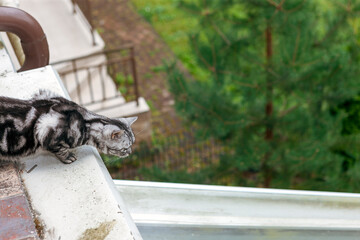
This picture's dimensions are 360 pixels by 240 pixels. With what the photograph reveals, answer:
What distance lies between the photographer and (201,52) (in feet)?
18.1

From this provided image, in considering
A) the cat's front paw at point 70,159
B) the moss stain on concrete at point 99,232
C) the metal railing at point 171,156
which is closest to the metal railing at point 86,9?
the metal railing at point 171,156

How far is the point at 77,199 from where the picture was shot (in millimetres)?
1737

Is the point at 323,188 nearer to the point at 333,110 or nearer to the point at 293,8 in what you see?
the point at 333,110

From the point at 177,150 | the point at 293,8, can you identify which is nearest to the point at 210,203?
the point at 293,8

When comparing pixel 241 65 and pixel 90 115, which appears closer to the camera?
pixel 90 115

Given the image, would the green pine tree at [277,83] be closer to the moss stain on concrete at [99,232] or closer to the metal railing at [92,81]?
the metal railing at [92,81]

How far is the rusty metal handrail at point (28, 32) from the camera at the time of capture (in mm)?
1965

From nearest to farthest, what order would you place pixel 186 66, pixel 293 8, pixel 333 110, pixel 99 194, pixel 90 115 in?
pixel 99 194, pixel 90 115, pixel 293 8, pixel 333 110, pixel 186 66

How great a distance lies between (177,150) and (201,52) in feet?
10.4

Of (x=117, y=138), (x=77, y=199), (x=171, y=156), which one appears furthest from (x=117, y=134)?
(x=171, y=156)

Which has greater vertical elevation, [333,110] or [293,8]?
[293,8]

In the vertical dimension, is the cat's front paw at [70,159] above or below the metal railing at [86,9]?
below

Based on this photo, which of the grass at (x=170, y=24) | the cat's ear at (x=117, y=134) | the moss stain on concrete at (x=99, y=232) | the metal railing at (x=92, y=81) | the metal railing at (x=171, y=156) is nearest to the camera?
the moss stain on concrete at (x=99, y=232)

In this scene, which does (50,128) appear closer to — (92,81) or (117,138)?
(117,138)
